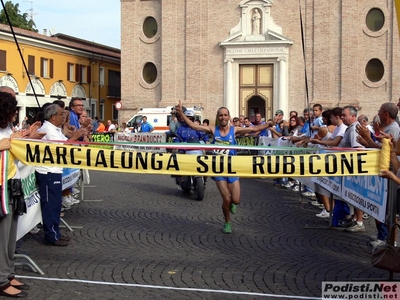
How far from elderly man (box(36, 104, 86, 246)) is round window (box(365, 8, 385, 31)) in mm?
31101

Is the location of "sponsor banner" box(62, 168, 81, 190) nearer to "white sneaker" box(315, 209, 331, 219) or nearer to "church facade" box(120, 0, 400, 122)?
"white sneaker" box(315, 209, 331, 219)

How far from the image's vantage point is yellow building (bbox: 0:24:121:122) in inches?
1591

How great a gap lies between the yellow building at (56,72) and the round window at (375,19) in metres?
21.6

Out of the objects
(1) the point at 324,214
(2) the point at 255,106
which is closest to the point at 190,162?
(1) the point at 324,214

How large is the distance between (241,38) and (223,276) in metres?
31.9

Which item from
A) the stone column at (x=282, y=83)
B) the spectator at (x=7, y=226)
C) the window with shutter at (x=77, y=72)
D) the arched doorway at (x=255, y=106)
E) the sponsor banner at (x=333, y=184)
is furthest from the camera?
the window with shutter at (x=77, y=72)

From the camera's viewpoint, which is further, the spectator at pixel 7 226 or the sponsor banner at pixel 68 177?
the sponsor banner at pixel 68 177

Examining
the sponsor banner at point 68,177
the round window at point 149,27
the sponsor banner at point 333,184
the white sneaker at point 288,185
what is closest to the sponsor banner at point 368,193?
the sponsor banner at point 333,184

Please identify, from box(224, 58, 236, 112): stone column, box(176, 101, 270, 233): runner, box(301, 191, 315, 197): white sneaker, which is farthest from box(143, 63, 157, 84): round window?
box(176, 101, 270, 233): runner

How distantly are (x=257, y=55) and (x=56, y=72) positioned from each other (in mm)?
17701

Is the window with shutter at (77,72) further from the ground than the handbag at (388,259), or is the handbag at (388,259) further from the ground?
the window with shutter at (77,72)

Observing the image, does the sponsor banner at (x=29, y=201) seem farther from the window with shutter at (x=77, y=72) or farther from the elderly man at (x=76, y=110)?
the window with shutter at (x=77, y=72)

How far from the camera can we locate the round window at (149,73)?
130ft

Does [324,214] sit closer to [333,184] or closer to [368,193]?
[333,184]
